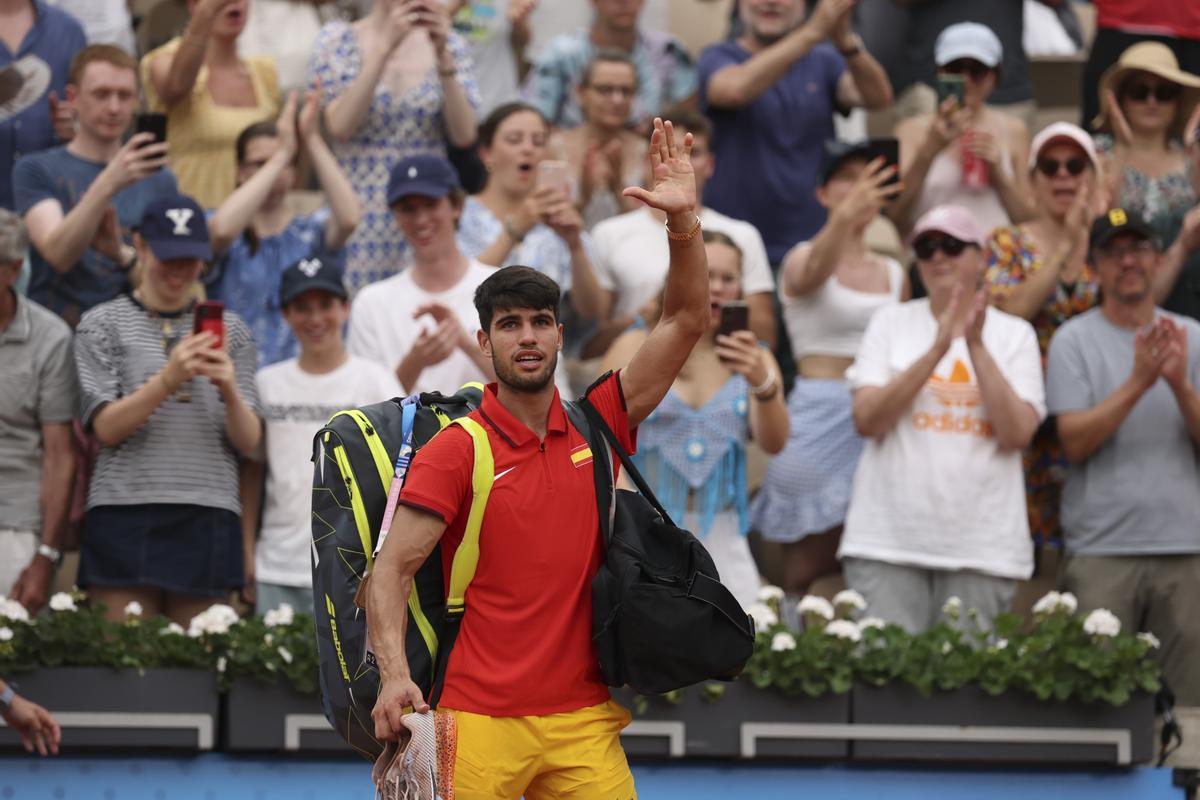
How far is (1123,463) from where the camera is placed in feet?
26.8

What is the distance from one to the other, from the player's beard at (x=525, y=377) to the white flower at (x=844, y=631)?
275cm

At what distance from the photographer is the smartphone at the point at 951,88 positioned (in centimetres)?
946

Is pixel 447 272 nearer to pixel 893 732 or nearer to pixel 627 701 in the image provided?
pixel 627 701

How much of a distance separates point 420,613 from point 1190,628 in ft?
13.7

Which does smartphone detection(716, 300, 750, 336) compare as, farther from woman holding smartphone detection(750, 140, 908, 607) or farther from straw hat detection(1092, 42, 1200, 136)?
straw hat detection(1092, 42, 1200, 136)

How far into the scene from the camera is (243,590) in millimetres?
8023

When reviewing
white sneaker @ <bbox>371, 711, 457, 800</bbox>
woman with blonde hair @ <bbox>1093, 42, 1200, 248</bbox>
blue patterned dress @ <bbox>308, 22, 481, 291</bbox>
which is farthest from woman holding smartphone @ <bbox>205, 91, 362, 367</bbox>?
white sneaker @ <bbox>371, 711, 457, 800</bbox>

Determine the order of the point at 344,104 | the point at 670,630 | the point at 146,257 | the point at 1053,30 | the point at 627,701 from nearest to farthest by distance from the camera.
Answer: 1. the point at 670,630
2. the point at 627,701
3. the point at 146,257
4. the point at 344,104
5. the point at 1053,30

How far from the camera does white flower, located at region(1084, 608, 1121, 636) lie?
7.43 m

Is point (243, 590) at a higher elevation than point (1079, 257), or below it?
below

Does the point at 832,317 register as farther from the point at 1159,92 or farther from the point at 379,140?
the point at 379,140

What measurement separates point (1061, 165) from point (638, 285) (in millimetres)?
2158

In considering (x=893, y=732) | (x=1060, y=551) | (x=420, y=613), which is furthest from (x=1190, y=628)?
(x=420, y=613)

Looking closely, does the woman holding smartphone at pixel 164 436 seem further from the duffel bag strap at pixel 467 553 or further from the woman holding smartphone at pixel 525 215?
the duffel bag strap at pixel 467 553
